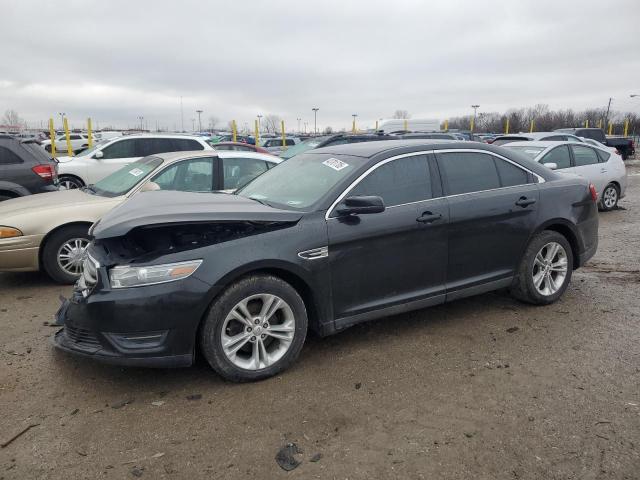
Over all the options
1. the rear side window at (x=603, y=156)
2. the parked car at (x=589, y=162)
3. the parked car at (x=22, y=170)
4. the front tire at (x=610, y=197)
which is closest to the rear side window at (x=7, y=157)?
the parked car at (x=22, y=170)

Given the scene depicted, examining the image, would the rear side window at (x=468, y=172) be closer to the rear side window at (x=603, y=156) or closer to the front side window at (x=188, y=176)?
the front side window at (x=188, y=176)

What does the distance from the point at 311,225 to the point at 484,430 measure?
A: 1.73 metres

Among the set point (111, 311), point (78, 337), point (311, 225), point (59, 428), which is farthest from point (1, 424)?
point (311, 225)

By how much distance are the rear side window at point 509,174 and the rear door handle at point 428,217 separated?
923 millimetres

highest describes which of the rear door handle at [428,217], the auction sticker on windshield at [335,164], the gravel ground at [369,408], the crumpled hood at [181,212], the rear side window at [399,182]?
the auction sticker on windshield at [335,164]

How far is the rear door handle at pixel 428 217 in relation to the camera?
3991 millimetres

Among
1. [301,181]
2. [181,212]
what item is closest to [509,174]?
[301,181]

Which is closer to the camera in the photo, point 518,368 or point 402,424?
point 402,424

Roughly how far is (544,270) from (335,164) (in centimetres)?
232

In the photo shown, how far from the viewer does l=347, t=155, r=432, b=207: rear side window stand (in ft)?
12.9

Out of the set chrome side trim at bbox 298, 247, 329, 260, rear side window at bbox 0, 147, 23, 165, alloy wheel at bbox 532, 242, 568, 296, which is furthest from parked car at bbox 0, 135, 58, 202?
alloy wheel at bbox 532, 242, 568, 296

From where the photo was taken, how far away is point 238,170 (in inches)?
265

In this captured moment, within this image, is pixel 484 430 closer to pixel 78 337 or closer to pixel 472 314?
pixel 472 314

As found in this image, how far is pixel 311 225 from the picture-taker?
3.59 m
